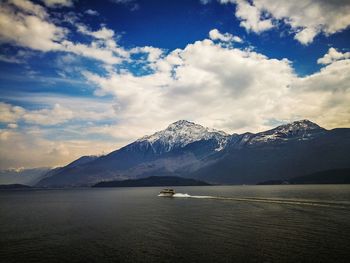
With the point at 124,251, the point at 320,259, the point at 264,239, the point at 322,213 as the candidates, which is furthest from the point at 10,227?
the point at 322,213

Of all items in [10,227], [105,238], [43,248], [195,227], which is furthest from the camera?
[10,227]

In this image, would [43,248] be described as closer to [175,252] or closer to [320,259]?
[175,252]

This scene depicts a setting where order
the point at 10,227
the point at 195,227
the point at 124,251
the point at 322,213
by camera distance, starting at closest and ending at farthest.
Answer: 1. the point at 124,251
2. the point at 195,227
3. the point at 10,227
4. the point at 322,213

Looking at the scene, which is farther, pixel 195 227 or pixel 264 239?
pixel 195 227

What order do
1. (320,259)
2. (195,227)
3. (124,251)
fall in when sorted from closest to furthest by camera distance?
(320,259) → (124,251) → (195,227)

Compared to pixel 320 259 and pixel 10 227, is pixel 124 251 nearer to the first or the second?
pixel 320 259

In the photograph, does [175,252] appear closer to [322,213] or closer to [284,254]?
[284,254]

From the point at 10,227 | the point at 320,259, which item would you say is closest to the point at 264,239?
the point at 320,259

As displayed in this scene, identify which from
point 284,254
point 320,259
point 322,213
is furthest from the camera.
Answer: point 322,213

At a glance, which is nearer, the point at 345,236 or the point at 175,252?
the point at 175,252
